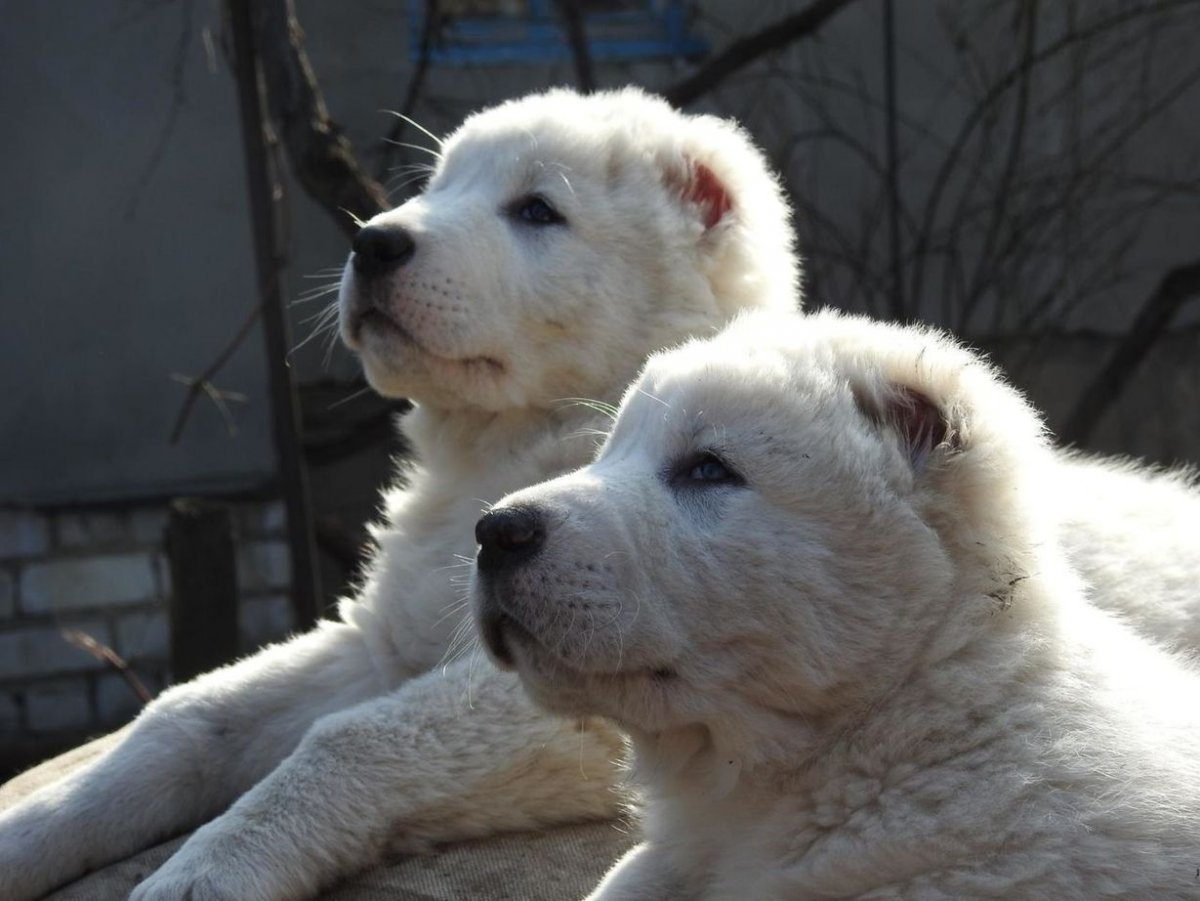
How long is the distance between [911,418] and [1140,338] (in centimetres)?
682

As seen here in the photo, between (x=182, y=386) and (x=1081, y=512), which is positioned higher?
(x=182, y=386)

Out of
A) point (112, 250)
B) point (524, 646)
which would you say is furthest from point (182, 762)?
point (112, 250)

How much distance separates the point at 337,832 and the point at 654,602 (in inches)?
50.5

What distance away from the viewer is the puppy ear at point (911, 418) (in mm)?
2936

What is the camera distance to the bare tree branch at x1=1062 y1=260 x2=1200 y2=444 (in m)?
9.16

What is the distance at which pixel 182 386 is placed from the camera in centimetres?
982

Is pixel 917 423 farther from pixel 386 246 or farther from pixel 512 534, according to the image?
pixel 386 246

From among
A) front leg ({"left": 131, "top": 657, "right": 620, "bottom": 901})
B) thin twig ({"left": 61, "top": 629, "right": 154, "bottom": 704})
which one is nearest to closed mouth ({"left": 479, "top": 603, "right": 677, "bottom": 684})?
front leg ({"left": 131, "top": 657, "right": 620, "bottom": 901})

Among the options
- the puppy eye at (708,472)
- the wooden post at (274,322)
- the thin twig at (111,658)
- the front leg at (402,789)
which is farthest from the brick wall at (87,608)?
the puppy eye at (708,472)

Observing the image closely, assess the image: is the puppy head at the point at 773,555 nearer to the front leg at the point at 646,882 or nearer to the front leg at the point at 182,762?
the front leg at the point at 646,882

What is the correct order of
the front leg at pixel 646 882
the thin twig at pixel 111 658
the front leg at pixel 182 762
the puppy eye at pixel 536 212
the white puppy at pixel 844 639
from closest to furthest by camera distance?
1. the white puppy at pixel 844 639
2. the front leg at pixel 646 882
3. the front leg at pixel 182 762
4. the puppy eye at pixel 536 212
5. the thin twig at pixel 111 658

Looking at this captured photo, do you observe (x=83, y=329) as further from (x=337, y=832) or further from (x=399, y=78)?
(x=337, y=832)

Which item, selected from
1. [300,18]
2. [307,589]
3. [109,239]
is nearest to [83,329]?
[109,239]

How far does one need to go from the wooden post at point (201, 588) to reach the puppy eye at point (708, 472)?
410 cm
